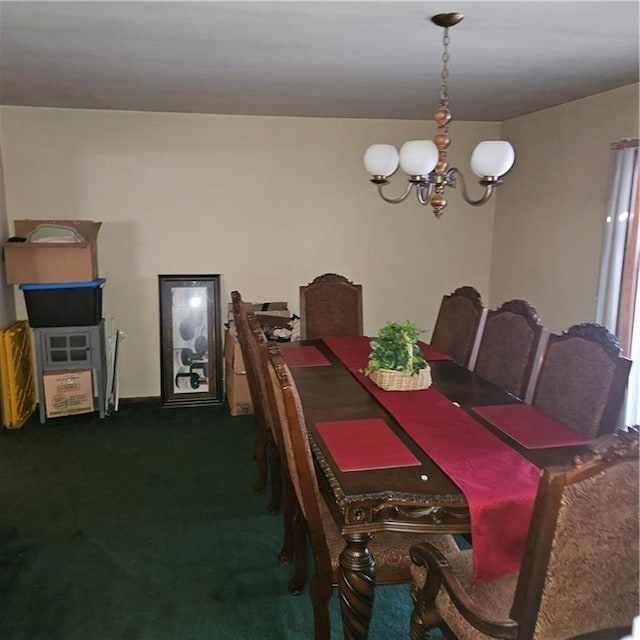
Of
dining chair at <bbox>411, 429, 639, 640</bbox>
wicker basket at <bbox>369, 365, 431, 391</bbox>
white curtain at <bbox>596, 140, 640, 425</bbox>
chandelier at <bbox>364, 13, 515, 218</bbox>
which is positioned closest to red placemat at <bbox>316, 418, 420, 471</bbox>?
wicker basket at <bbox>369, 365, 431, 391</bbox>

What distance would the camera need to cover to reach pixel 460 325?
3.41m

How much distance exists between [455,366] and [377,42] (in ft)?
5.28

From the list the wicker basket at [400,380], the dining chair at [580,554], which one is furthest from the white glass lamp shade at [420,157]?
the dining chair at [580,554]

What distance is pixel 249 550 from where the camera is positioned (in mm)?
2670

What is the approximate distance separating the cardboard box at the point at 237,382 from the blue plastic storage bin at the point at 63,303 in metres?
0.98

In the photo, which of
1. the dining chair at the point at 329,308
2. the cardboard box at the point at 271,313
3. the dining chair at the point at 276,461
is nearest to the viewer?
the dining chair at the point at 276,461

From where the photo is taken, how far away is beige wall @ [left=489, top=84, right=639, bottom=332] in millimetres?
3562

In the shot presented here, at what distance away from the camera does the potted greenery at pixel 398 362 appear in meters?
2.52

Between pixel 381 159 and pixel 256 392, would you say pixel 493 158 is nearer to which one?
pixel 381 159

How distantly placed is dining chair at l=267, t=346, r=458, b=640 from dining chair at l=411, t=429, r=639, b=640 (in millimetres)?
450

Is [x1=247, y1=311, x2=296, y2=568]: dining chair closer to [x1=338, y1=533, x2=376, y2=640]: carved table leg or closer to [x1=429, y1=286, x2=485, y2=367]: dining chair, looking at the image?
[x1=338, y1=533, x2=376, y2=640]: carved table leg

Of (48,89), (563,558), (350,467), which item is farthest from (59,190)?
(563,558)

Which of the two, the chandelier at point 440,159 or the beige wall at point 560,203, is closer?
the chandelier at point 440,159

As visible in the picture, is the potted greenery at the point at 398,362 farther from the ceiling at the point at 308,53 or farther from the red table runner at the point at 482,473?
the ceiling at the point at 308,53
